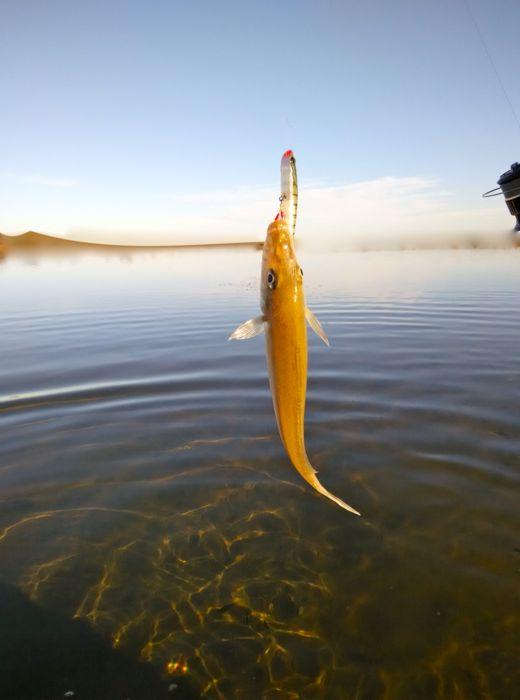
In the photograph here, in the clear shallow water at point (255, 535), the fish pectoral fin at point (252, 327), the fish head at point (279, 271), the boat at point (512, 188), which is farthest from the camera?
the boat at point (512, 188)

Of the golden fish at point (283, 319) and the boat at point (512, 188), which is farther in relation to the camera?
the boat at point (512, 188)

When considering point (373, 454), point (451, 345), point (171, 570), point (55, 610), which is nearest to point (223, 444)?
point (373, 454)

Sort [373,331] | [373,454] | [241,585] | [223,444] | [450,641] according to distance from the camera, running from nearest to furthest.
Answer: [450,641]
[241,585]
[373,454]
[223,444]
[373,331]

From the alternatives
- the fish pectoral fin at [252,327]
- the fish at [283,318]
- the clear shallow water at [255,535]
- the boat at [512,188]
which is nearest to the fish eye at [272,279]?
the fish at [283,318]

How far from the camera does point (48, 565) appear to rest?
5.02 m

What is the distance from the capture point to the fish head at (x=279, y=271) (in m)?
2.92

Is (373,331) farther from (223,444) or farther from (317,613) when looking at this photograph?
(317,613)

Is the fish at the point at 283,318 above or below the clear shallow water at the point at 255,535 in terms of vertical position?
above

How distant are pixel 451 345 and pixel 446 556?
10068 mm

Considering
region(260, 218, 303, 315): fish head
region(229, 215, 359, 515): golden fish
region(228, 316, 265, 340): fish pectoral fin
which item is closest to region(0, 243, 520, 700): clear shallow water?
region(229, 215, 359, 515): golden fish

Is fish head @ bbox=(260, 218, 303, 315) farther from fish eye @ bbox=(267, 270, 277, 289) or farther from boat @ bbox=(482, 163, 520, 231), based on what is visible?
boat @ bbox=(482, 163, 520, 231)

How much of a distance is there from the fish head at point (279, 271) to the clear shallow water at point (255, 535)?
306cm

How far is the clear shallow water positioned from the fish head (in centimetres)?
306

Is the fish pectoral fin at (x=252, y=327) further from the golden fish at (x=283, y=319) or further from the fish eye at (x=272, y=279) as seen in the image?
the fish eye at (x=272, y=279)
